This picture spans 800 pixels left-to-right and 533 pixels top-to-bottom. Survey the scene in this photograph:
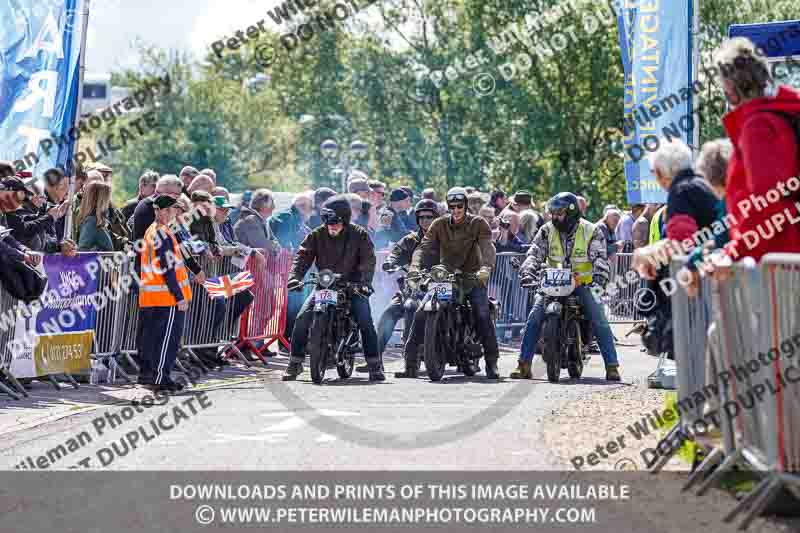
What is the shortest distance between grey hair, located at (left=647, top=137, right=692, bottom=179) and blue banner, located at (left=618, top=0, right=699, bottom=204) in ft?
25.3

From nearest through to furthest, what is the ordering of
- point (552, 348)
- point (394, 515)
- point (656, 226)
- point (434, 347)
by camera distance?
point (394, 515) < point (656, 226) < point (552, 348) < point (434, 347)

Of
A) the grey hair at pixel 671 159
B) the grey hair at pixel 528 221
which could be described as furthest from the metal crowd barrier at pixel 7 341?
the grey hair at pixel 528 221

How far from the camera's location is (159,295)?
1473 centimetres

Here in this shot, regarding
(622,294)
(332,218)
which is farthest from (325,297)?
(622,294)

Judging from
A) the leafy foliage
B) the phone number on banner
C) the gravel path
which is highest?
the leafy foliage

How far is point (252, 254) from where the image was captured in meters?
18.2

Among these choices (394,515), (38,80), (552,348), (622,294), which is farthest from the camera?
(622,294)

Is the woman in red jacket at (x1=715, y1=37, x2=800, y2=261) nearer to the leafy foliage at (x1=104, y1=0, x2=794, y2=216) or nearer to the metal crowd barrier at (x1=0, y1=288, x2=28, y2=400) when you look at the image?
the metal crowd barrier at (x1=0, y1=288, x2=28, y2=400)

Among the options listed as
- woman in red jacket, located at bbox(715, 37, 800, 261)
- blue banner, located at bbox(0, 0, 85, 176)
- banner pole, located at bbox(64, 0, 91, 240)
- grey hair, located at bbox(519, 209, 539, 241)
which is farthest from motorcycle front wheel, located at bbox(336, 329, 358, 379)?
woman in red jacket, located at bbox(715, 37, 800, 261)

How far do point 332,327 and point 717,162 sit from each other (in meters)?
7.68

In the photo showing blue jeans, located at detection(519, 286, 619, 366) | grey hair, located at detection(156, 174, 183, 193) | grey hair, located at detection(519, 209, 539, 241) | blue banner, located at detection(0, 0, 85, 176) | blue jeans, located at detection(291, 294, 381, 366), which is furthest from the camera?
grey hair, located at detection(519, 209, 539, 241)

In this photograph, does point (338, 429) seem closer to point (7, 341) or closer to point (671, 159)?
point (671, 159)

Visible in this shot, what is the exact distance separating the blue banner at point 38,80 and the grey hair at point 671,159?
22.6 feet

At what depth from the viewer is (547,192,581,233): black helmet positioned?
16312 millimetres
